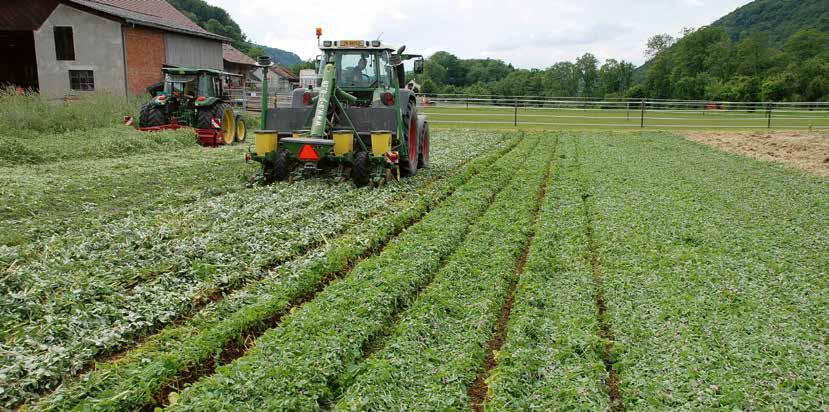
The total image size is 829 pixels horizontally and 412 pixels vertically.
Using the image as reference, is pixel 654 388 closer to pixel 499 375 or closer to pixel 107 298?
pixel 499 375

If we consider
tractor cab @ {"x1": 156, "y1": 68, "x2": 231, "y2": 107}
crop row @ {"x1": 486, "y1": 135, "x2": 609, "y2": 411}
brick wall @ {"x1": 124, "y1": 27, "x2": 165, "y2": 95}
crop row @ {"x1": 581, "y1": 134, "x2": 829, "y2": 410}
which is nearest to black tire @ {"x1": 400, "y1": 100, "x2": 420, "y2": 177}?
crop row @ {"x1": 581, "y1": 134, "x2": 829, "y2": 410}

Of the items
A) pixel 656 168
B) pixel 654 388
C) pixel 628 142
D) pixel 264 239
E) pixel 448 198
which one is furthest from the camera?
pixel 628 142

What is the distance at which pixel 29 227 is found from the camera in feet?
22.5

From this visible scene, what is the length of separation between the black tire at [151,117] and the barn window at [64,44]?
40.8 feet

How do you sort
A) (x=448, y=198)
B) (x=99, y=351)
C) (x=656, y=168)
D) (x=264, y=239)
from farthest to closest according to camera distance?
(x=656, y=168)
(x=448, y=198)
(x=264, y=239)
(x=99, y=351)

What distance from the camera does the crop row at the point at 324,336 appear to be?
11.5ft

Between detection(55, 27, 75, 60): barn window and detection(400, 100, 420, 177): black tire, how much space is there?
20456mm

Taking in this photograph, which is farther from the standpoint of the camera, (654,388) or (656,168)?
(656,168)

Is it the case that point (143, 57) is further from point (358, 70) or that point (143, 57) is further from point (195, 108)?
point (358, 70)

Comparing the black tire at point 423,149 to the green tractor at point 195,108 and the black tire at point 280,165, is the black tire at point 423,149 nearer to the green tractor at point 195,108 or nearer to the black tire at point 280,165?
the black tire at point 280,165

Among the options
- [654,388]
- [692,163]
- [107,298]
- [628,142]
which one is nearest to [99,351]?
[107,298]

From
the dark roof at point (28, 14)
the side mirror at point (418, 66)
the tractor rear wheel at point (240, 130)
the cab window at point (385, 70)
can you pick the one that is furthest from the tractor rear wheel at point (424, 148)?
the dark roof at point (28, 14)

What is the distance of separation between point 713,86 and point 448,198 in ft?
194

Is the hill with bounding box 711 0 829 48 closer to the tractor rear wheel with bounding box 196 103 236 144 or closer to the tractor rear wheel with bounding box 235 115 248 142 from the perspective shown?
the tractor rear wheel with bounding box 235 115 248 142
